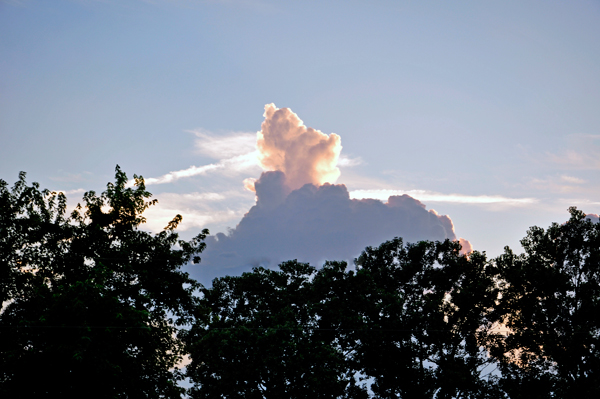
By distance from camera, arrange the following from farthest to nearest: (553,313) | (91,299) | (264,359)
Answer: (553,313), (264,359), (91,299)

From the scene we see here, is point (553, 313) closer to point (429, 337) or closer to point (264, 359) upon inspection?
point (429, 337)

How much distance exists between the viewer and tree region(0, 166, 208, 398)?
21.3 m

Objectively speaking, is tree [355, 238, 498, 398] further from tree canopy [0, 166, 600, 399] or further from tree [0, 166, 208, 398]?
tree [0, 166, 208, 398]

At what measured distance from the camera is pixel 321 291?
3638 centimetres

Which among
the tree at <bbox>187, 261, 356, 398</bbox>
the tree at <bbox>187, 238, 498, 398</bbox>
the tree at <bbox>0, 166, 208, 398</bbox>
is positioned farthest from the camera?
the tree at <bbox>187, 238, 498, 398</bbox>

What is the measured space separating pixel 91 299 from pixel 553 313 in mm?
28563

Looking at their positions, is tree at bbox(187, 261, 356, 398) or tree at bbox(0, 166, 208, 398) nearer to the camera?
tree at bbox(0, 166, 208, 398)

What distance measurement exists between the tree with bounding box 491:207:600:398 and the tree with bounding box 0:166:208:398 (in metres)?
22.1

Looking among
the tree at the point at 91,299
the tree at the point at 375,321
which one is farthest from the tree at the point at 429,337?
the tree at the point at 91,299

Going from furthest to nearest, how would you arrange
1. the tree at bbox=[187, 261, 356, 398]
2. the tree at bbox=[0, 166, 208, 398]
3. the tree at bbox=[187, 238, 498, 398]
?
the tree at bbox=[187, 238, 498, 398], the tree at bbox=[187, 261, 356, 398], the tree at bbox=[0, 166, 208, 398]

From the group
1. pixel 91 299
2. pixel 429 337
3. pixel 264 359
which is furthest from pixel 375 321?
pixel 91 299

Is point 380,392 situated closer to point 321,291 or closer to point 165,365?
point 321,291

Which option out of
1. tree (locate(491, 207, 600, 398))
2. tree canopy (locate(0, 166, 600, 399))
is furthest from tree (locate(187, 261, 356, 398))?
tree (locate(491, 207, 600, 398))

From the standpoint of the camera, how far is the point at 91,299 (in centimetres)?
2231
